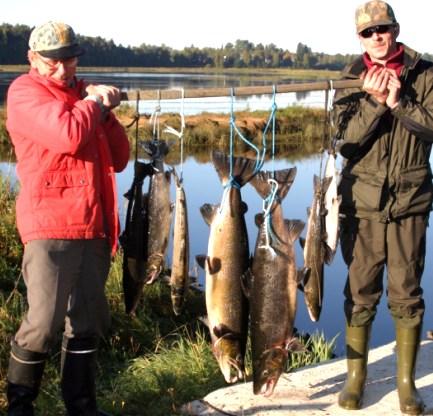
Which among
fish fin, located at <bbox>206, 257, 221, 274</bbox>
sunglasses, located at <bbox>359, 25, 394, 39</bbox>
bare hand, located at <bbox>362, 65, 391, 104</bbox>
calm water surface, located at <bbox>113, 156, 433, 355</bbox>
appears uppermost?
sunglasses, located at <bbox>359, 25, 394, 39</bbox>

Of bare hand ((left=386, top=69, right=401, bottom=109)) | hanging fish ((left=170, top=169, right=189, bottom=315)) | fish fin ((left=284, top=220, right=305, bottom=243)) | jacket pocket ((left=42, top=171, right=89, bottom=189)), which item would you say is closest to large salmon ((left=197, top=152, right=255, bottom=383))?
hanging fish ((left=170, top=169, right=189, bottom=315))

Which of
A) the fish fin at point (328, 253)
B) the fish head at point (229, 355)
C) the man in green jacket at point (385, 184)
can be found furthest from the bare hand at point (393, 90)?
the fish head at point (229, 355)

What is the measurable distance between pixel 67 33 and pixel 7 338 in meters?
3.41

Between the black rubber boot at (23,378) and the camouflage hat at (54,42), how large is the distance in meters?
1.71

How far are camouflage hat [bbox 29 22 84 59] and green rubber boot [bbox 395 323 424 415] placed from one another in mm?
2753

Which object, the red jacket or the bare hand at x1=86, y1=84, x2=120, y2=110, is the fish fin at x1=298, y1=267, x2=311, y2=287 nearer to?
the red jacket

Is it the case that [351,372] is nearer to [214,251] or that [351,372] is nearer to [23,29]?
[214,251]

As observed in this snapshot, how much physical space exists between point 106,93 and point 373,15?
167 centimetres

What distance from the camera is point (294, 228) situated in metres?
4.09

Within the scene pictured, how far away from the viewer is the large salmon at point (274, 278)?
405cm

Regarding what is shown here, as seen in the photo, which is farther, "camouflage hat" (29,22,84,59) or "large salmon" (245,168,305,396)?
"large salmon" (245,168,305,396)

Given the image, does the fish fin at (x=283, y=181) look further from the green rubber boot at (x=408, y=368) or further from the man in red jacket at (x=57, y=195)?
the green rubber boot at (x=408, y=368)

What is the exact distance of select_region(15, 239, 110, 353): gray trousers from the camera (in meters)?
3.76

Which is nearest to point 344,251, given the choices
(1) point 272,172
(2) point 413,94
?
(1) point 272,172
